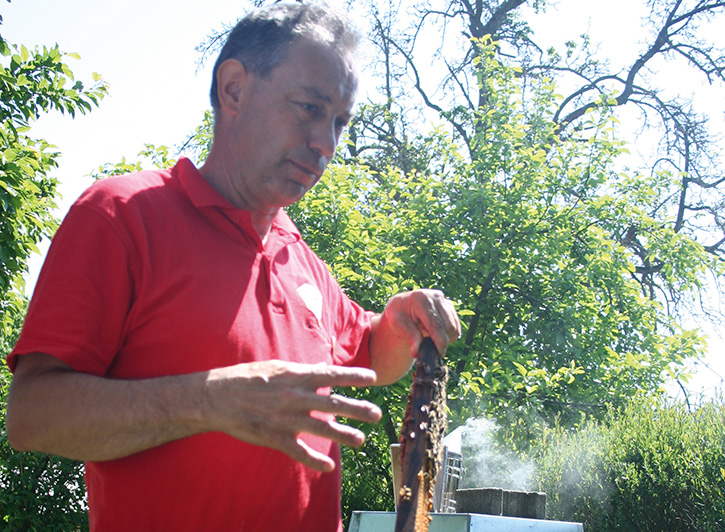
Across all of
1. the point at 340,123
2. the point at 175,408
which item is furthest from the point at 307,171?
the point at 175,408

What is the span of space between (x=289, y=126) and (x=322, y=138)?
0.11m

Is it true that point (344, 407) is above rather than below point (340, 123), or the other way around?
below

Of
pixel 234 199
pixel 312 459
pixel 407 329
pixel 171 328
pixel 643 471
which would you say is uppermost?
pixel 234 199

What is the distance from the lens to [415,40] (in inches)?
685

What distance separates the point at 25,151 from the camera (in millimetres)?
6543

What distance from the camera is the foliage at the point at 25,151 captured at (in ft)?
19.4

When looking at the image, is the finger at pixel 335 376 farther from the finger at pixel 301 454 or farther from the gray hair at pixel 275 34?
the gray hair at pixel 275 34

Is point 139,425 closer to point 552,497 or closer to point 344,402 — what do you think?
point 344,402

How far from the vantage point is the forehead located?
2057mm

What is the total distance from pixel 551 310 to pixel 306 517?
21.5 ft

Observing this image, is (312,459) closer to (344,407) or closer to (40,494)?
(344,407)

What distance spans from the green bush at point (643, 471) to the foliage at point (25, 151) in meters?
5.74

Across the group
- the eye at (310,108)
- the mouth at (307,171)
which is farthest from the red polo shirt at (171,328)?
the eye at (310,108)

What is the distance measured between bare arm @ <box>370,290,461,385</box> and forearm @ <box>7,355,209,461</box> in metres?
0.90
